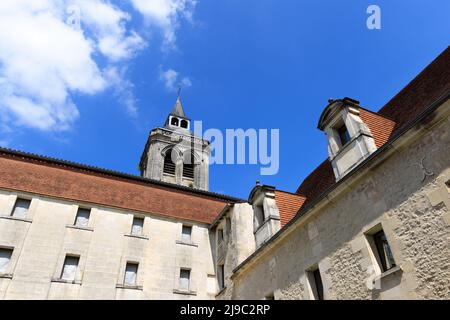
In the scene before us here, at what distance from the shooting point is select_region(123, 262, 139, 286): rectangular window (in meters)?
15.6

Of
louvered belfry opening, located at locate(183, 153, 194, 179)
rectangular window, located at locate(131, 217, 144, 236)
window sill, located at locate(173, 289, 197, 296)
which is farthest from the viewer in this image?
louvered belfry opening, located at locate(183, 153, 194, 179)

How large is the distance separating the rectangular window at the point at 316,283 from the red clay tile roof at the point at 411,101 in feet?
10.2

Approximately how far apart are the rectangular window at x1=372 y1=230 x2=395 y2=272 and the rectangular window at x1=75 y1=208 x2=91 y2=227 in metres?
13.3

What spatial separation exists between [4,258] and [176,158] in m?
27.6

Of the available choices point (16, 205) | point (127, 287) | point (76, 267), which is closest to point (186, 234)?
point (127, 287)

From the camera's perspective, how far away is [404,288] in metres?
6.73

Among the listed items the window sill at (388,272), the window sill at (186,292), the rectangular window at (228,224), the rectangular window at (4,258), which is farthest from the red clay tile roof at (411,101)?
the rectangular window at (4,258)

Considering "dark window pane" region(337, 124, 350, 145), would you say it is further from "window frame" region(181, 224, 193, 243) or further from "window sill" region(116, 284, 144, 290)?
"window sill" region(116, 284, 144, 290)

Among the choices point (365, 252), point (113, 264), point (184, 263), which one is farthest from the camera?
point (184, 263)

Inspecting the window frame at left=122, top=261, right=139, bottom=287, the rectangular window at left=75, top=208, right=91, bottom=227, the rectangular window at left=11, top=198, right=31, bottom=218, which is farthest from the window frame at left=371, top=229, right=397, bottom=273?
the rectangular window at left=11, top=198, right=31, bottom=218
